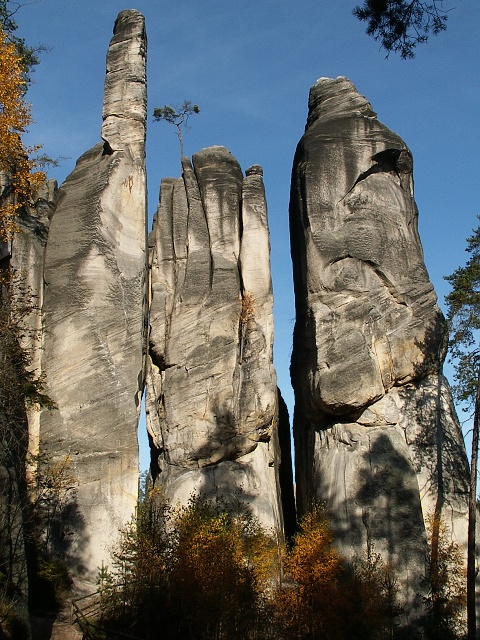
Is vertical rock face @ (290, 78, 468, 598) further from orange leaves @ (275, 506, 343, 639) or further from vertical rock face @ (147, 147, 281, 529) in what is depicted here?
vertical rock face @ (147, 147, 281, 529)

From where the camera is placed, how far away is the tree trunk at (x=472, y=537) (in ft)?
64.2

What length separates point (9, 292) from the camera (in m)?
20.6

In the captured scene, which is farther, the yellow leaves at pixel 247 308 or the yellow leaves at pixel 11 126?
the yellow leaves at pixel 247 308

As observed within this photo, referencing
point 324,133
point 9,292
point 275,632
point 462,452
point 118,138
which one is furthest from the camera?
point 324,133

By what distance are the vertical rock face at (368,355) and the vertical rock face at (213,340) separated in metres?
1.44

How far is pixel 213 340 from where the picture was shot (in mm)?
25438

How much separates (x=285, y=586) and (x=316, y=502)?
8.18 feet

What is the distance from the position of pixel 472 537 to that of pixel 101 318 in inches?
440

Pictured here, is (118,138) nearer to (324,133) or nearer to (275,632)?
(324,133)

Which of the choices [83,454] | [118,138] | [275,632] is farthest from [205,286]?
[275,632]

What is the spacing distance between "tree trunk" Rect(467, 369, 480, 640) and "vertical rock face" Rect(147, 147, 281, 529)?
17.2 ft

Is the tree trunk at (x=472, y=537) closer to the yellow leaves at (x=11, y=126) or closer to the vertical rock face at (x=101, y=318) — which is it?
the vertical rock face at (x=101, y=318)

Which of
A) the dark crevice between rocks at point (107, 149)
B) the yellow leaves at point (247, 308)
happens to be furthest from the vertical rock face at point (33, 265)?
the yellow leaves at point (247, 308)

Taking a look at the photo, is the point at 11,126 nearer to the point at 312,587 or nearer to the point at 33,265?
the point at 33,265
